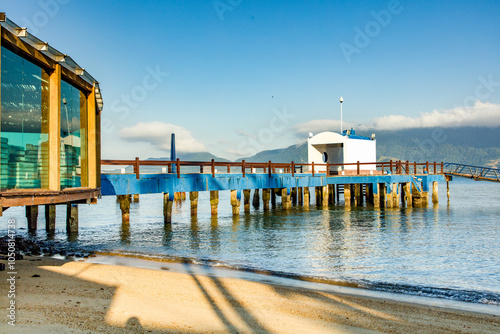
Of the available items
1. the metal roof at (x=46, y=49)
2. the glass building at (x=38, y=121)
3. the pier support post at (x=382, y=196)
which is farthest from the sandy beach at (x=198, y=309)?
the pier support post at (x=382, y=196)

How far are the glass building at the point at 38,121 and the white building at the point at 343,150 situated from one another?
27.0 m

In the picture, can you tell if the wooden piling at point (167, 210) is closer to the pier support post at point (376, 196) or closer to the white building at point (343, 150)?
the white building at point (343, 150)

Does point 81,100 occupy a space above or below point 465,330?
above

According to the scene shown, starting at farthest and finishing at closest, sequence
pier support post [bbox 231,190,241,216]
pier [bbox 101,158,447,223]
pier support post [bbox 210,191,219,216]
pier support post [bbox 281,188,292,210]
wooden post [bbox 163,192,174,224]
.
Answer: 1. pier support post [bbox 281,188,292,210]
2. pier support post [bbox 231,190,241,216]
3. pier support post [bbox 210,191,219,216]
4. wooden post [bbox 163,192,174,224]
5. pier [bbox 101,158,447,223]

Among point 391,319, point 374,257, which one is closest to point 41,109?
point 391,319

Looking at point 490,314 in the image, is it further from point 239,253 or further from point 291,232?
point 291,232

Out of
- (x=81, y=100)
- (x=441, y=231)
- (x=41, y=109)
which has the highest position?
(x=81, y=100)

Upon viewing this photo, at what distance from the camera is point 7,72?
6.60 meters

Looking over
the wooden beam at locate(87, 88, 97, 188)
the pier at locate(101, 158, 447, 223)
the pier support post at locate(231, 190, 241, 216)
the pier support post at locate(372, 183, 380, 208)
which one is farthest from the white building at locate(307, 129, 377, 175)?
the wooden beam at locate(87, 88, 97, 188)

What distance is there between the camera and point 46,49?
7.46 m

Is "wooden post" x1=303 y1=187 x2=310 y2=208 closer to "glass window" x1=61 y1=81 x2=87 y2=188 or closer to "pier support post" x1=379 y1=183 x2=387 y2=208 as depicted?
"pier support post" x1=379 y1=183 x2=387 y2=208

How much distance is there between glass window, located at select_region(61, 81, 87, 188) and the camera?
853 cm

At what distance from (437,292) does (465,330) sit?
3025 mm

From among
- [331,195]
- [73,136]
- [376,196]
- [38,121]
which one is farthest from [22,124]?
[331,195]
